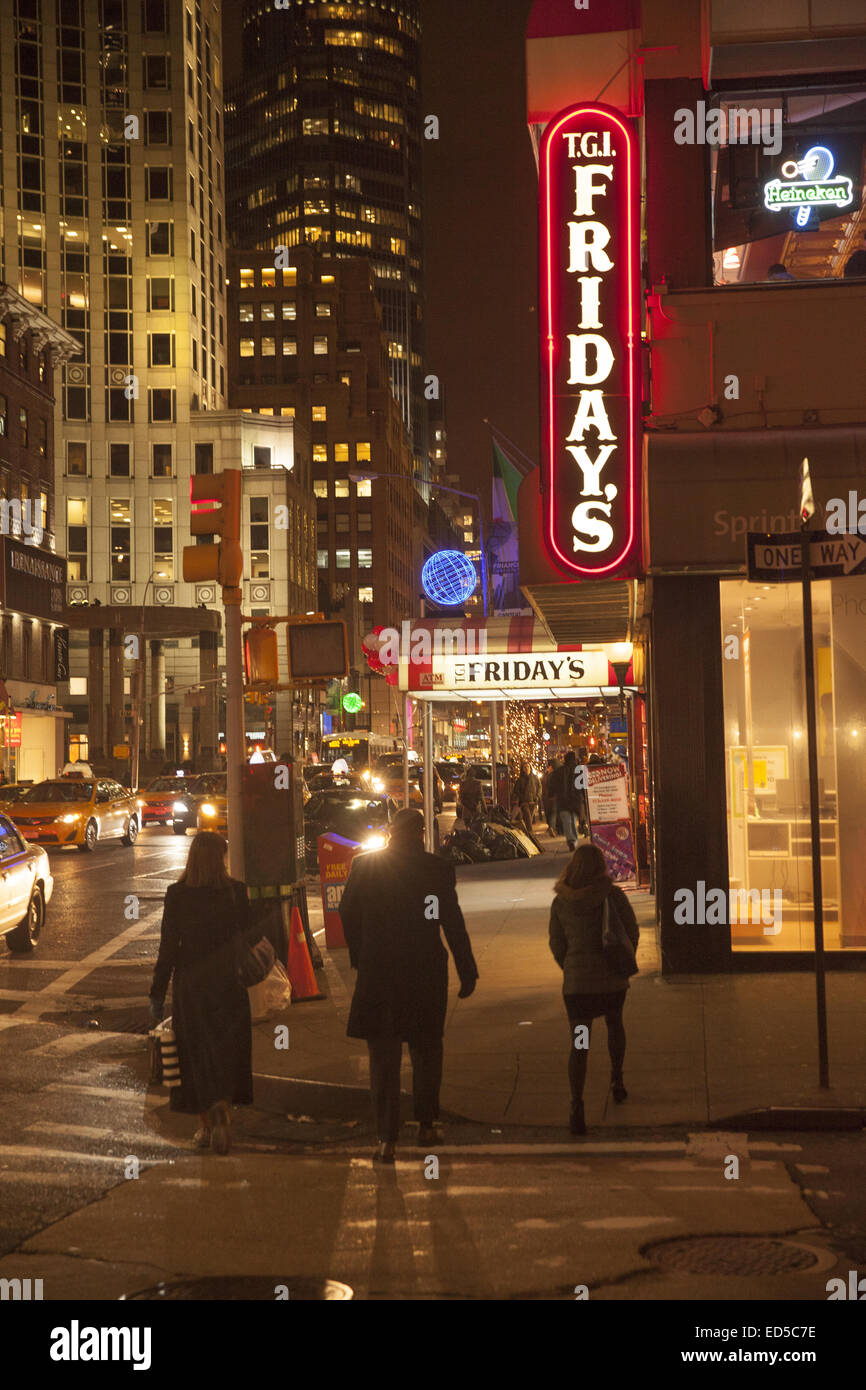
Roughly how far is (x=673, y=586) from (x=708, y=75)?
4900mm

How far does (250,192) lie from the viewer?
192750 millimetres

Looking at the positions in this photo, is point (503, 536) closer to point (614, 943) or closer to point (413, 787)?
point (413, 787)

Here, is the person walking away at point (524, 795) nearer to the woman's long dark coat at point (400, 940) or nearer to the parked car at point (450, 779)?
the parked car at point (450, 779)

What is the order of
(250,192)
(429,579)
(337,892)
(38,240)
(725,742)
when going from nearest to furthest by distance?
(725,742)
(337,892)
(429,579)
(38,240)
(250,192)

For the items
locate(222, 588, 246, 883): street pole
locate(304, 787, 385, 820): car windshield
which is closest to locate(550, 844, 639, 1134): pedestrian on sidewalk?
locate(222, 588, 246, 883): street pole

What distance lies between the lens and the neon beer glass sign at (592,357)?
13023 millimetres

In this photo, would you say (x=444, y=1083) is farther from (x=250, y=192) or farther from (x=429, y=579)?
(x=250, y=192)

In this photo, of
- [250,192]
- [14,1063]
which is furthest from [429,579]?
[250,192]

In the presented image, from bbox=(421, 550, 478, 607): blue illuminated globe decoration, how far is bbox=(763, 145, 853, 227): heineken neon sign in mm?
11393

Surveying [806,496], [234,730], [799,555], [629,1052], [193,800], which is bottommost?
[629,1052]

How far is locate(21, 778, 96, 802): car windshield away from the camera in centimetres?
3419

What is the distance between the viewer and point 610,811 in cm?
1847

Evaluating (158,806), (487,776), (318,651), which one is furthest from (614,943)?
(158,806)

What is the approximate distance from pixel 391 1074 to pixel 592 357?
25.3ft
